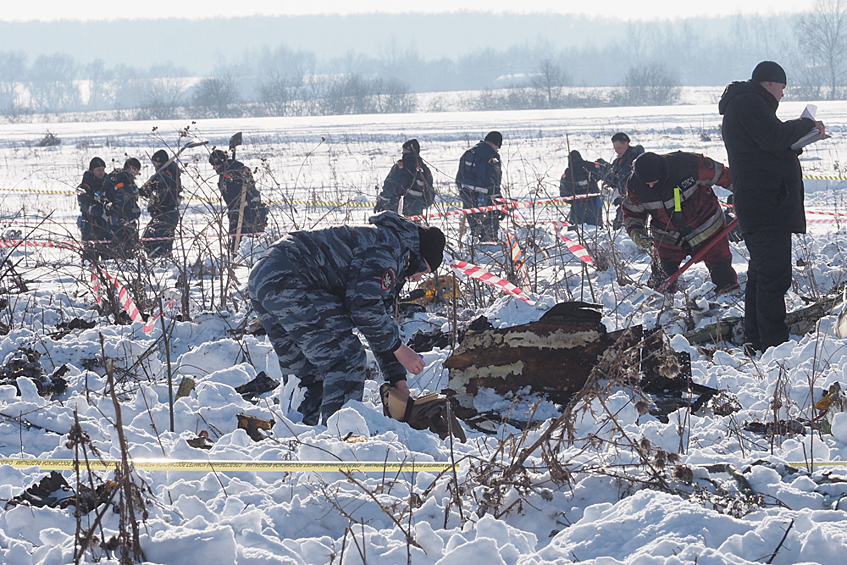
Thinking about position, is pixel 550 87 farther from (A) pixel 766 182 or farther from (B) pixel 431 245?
(B) pixel 431 245

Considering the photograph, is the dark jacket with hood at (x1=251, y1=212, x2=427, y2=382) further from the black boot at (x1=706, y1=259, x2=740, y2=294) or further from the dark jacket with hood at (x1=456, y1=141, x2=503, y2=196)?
the dark jacket with hood at (x1=456, y1=141, x2=503, y2=196)

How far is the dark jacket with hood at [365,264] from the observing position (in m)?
3.80

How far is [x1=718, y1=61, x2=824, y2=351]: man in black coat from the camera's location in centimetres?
474

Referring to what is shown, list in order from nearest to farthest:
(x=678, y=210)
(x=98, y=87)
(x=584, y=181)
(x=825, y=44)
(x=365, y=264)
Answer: (x=365, y=264)
(x=678, y=210)
(x=584, y=181)
(x=825, y=44)
(x=98, y=87)

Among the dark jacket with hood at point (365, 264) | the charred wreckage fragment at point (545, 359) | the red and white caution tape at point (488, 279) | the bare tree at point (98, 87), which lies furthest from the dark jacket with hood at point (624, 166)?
the bare tree at point (98, 87)

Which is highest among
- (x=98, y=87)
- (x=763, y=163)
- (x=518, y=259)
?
(x=98, y=87)

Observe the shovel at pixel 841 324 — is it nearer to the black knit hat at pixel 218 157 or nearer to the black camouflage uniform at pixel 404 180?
the black knit hat at pixel 218 157

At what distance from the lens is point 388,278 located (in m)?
3.82

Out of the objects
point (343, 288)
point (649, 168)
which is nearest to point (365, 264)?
point (343, 288)

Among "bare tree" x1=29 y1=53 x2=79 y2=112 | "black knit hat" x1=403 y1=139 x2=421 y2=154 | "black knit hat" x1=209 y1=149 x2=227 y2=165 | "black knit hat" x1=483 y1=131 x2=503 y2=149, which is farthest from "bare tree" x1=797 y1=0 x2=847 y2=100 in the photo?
"bare tree" x1=29 y1=53 x2=79 y2=112

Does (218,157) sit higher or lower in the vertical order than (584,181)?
higher

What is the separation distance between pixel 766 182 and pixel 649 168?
123 cm

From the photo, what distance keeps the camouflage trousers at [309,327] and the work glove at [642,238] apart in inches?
114

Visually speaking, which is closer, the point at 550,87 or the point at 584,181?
the point at 584,181
